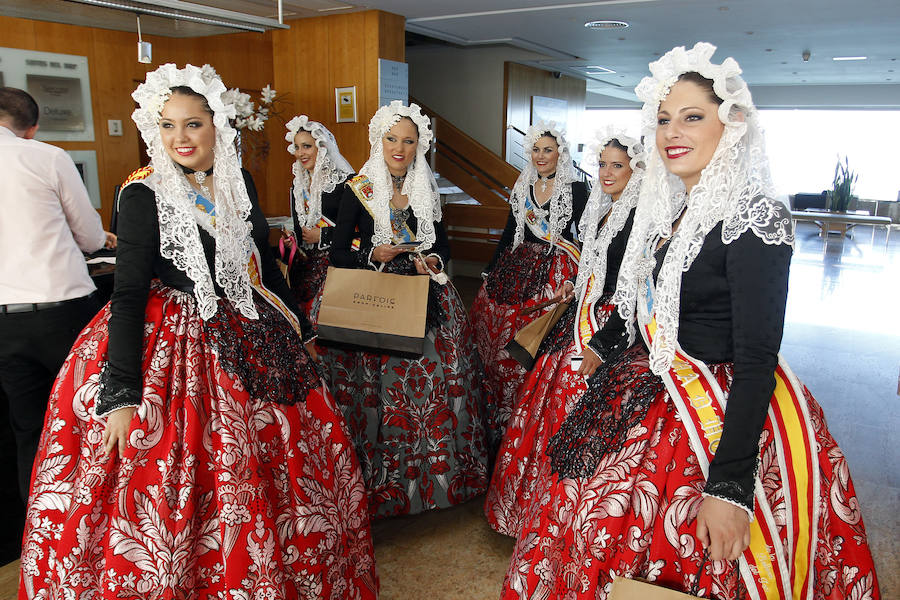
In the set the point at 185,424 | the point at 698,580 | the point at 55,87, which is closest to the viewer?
the point at 698,580

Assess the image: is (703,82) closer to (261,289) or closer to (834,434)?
(261,289)

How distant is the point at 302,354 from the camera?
2.01 m

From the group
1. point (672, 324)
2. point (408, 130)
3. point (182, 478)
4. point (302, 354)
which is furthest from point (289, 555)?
point (408, 130)

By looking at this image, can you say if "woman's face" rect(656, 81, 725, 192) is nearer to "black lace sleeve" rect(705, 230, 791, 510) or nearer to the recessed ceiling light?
"black lace sleeve" rect(705, 230, 791, 510)

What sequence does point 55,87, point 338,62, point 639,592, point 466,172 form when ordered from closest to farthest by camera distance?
1. point 639,592
2. point 55,87
3. point 338,62
4. point 466,172

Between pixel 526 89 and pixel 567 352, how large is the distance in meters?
8.61

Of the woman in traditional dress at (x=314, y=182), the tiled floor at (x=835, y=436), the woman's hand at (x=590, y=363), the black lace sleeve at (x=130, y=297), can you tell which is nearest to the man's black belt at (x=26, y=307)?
the black lace sleeve at (x=130, y=297)

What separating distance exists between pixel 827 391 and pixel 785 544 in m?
3.45

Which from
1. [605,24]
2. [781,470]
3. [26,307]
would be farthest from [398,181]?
[605,24]

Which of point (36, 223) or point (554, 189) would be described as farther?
point (554, 189)
